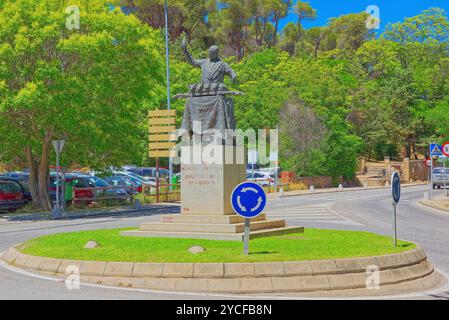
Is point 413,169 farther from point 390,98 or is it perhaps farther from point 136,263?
point 136,263

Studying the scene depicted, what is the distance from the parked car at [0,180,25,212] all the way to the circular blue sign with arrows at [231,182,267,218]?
73.4 feet

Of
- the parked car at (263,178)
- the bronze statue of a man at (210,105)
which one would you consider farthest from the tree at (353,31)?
the bronze statue of a man at (210,105)

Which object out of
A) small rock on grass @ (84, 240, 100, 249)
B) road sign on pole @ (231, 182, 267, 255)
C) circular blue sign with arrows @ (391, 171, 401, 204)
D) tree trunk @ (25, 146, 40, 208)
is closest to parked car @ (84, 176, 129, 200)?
tree trunk @ (25, 146, 40, 208)

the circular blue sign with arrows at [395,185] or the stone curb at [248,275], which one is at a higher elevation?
the circular blue sign with arrows at [395,185]

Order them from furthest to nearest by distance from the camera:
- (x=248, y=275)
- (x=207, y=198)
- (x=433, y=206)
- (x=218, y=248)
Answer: (x=433, y=206)
(x=207, y=198)
(x=218, y=248)
(x=248, y=275)

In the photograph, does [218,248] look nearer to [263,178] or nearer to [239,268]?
[239,268]

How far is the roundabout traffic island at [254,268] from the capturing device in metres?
11.4

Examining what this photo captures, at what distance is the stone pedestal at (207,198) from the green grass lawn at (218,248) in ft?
2.39

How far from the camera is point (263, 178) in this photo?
56.6m

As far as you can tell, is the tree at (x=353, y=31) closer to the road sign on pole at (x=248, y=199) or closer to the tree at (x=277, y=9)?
the tree at (x=277, y=9)

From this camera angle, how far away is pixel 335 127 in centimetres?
6581

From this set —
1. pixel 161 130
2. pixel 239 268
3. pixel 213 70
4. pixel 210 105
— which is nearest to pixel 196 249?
pixel 239 268

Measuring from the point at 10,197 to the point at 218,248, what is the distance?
68.7 ft

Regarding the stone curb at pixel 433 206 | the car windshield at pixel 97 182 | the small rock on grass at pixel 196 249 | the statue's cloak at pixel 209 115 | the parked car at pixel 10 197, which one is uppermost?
the statue's cloak at pixel 209 115
